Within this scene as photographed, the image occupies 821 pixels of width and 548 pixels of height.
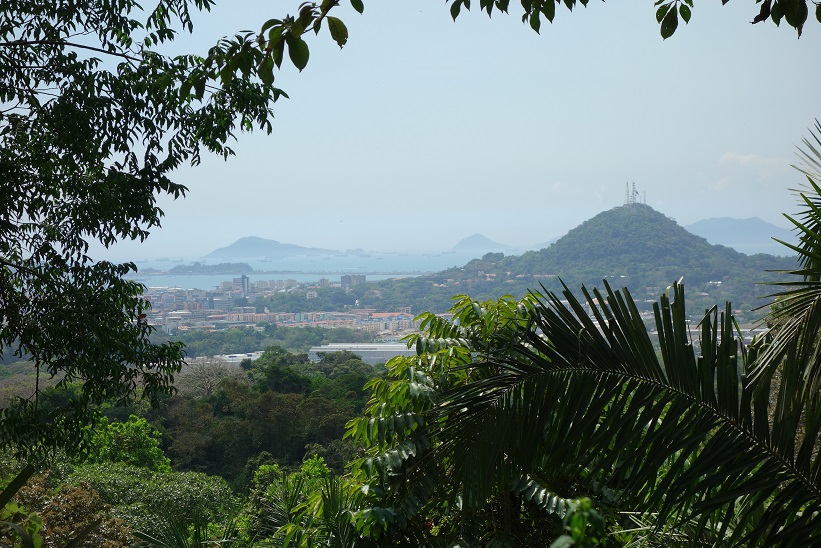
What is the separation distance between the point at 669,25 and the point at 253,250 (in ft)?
427

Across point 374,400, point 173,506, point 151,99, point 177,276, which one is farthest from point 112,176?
point 177,276

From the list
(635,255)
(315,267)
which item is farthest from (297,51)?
(315,267)

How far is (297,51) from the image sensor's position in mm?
1642

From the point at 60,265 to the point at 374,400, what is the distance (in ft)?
8.65

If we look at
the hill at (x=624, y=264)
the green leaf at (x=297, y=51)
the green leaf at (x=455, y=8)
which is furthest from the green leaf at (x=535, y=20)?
the hill at (x=624, y=264)

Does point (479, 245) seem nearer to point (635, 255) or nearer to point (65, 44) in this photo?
point (635, 255)

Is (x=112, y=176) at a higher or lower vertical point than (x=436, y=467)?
higher

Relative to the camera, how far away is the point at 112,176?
14.9 feet

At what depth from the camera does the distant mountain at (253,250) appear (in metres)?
126

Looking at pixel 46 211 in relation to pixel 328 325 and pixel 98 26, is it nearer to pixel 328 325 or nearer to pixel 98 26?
pixel 98 26

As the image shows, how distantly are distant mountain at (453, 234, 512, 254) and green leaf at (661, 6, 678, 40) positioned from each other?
122 m

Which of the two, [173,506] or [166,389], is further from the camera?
[173,506]

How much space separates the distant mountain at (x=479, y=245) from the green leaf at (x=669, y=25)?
Answer: 122 meters

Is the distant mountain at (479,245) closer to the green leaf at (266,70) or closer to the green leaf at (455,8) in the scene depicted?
the green leaf at (455,8)
